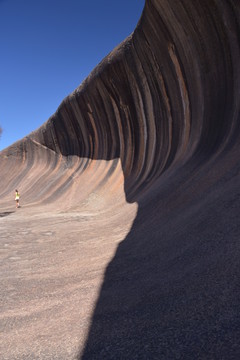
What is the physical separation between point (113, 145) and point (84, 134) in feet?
11.6

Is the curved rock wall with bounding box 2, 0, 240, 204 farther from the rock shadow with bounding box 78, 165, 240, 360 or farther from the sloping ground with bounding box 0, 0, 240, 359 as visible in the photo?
the rock shadow with bounding box 78, 165, 240, 360

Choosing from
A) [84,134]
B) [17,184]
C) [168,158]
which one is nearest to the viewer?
[168,158]

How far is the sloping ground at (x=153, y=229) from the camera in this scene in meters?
2.17

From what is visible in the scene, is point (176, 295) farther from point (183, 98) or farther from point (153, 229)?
point (183, 98)

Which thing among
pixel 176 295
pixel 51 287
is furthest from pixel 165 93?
pixel 176 295

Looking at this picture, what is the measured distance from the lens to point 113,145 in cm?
1516

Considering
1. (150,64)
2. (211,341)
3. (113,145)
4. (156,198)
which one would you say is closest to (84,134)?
(113,145)

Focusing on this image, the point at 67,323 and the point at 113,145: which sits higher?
the point at 113,145

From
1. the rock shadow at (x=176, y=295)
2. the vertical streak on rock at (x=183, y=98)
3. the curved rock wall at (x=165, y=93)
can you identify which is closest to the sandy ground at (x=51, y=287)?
the rock shadow at (x=176, y=295)

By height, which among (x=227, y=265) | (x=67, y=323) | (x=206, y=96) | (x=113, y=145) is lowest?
(x=227, y=265)

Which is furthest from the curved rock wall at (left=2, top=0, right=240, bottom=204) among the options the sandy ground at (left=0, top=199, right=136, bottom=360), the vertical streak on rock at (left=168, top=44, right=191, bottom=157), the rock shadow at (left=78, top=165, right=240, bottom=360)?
the sandy ground at (left=0, top=199, right=136, bottom=360)

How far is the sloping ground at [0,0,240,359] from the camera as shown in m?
2.17

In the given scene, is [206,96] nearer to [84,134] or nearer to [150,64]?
[150,64]

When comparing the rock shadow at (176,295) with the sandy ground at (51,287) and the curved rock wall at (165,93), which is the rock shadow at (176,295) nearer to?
the sandy ground at (51,287)
